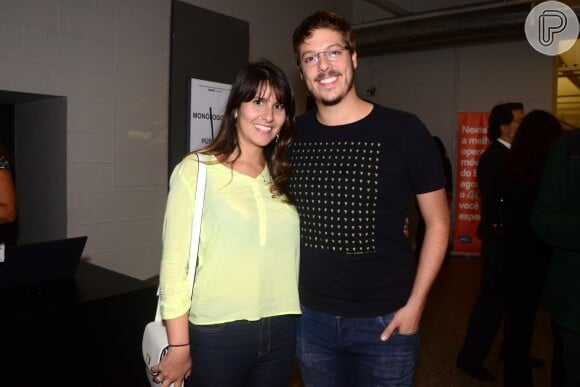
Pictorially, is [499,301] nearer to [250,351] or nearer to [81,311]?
[250,351]

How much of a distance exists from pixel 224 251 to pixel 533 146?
1808 millimetres

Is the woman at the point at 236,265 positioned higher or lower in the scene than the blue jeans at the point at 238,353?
higher

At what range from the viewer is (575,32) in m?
4.77

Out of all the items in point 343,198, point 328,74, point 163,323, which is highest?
point 328,74

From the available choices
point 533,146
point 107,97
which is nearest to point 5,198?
point 107,97

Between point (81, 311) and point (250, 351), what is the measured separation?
79cm

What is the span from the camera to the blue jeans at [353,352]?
135cm

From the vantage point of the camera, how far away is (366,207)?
136 cm

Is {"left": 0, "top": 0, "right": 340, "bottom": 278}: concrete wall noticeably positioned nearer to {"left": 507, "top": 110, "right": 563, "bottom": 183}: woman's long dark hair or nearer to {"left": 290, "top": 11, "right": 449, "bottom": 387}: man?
{"left": 290, "top": 11, "right": 449, "bottom": 387}: man

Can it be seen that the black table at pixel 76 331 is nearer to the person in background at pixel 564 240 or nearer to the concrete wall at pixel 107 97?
the concrete wall at pixel 107 97

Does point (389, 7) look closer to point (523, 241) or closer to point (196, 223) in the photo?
point (523, 241)

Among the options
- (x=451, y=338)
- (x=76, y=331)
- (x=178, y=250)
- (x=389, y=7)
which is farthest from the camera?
(x=389, y=7)

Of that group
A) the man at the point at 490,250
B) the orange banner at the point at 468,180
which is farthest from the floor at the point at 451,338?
the orange banner at the point at 468,180

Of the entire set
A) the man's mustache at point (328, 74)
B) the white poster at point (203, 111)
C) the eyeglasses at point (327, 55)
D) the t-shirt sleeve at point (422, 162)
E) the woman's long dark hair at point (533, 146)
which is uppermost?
the white poster at point (203, 111)
